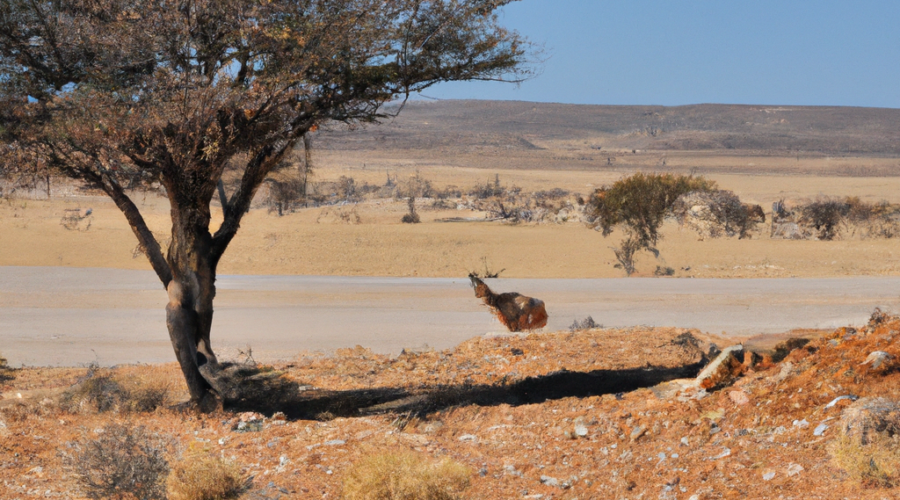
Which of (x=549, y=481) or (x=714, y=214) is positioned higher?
(x=714, y=214)

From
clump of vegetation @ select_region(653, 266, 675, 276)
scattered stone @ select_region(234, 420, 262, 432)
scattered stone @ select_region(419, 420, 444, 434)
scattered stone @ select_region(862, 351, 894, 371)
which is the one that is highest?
scattered stone @ select_region(862, 351, 894, 371)

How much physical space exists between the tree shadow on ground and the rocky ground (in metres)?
0.04

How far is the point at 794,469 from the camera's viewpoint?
5090 millimetres

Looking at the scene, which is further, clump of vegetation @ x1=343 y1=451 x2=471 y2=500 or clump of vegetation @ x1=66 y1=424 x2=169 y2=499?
clump of vegetation @ x1=66 y1=424 x2=169 y2=499

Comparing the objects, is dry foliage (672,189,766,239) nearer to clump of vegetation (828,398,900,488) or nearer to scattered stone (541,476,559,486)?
scattered stone (541,476,559,486)

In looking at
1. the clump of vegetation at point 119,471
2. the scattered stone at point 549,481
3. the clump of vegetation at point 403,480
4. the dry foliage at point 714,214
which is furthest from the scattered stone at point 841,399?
the dry foliage at point 714,214

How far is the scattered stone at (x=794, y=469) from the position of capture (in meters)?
5.04

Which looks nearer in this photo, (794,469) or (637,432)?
(794,469)

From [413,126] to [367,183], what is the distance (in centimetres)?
6828

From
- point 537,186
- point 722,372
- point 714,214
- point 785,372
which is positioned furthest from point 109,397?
point 537,186

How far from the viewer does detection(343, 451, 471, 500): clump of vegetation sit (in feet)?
16.7

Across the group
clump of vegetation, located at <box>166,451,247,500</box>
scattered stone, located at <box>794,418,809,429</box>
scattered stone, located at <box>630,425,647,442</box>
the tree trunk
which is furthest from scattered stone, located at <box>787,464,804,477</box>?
the tree trunk

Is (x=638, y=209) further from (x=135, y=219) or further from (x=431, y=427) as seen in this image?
(x=135, y=219)

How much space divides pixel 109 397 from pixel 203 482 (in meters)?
3.79
